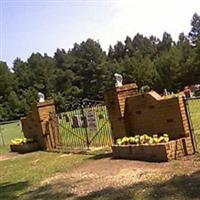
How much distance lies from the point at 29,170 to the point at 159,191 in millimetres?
5755

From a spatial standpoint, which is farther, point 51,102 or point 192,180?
point 51,102

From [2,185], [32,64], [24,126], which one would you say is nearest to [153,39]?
[32,64]

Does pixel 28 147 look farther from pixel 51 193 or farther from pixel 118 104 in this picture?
pixel 51 193

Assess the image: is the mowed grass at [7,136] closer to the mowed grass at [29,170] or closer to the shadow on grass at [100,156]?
the mowed grass at [29,170]

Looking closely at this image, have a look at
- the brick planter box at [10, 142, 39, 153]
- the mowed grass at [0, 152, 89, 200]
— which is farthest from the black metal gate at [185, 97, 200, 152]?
the brick planter box at [10, 142, 39, 153]

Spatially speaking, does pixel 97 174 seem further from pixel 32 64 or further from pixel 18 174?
pixel 32 64

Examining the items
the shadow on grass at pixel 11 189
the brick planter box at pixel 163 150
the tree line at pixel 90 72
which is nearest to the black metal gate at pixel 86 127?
the brick planter box at pixel 163 150

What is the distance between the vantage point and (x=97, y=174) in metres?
10.0

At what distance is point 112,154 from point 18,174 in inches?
92.2

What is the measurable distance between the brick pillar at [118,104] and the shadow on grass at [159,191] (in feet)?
14.1

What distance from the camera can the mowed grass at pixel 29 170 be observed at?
9910 mm

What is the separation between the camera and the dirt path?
28.0ft

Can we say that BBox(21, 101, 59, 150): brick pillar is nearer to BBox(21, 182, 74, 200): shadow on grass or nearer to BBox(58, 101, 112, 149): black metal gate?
BBox(58, 101, 112, 149): black metal gate

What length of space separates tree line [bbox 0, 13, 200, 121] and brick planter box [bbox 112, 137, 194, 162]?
5105 centimetres
